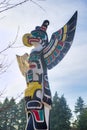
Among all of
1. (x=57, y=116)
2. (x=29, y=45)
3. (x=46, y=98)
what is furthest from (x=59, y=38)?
(x=57, y=116)

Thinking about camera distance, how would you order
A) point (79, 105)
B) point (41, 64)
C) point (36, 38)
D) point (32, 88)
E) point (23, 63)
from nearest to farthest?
point (32, 88) → point (41, 64) → point (36, 38) → point (23, 63) → point (79, 105)

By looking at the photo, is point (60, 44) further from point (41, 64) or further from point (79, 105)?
point (79, 105)

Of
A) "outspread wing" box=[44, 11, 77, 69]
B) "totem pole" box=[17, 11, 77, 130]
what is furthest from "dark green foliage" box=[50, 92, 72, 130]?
"outspread wing" box=[44, 11, 77, 69]

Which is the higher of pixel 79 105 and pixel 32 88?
pixel 79 105

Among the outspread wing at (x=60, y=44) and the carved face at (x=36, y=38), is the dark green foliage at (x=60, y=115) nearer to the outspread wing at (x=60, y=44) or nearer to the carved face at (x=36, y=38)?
the outspread wing at (x=60, y=44)

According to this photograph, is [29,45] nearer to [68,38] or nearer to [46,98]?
[68,38]

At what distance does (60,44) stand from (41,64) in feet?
5.64

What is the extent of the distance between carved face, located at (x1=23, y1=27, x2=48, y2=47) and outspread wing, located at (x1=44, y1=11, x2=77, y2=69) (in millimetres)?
413

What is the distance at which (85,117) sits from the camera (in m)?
38.7

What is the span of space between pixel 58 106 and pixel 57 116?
1.81 m

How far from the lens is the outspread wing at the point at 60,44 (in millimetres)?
17969

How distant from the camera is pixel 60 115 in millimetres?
39031

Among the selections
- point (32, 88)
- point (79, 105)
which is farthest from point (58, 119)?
point (32, 88)

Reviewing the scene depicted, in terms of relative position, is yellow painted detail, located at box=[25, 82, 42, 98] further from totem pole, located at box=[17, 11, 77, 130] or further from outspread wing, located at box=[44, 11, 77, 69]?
outspread wing, located at box=[44, 11, 77, 69]
